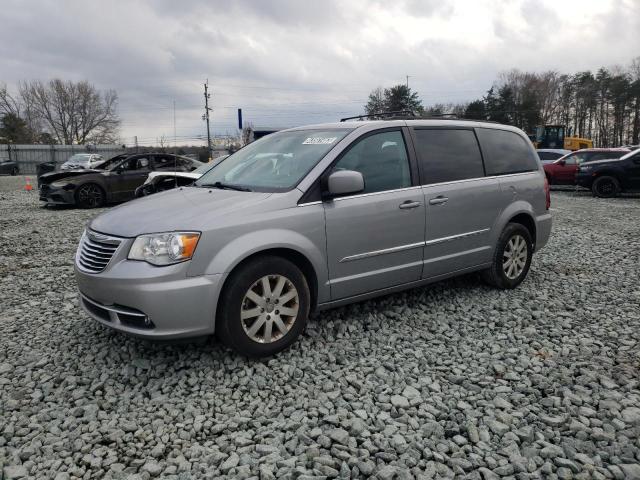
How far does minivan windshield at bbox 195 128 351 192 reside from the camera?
390 centimetres

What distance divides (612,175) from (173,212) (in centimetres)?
1616

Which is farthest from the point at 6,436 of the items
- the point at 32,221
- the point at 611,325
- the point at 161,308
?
the point at 32,221

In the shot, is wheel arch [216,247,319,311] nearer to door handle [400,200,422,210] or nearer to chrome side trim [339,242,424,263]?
chrome side trim [339,242,424,263]

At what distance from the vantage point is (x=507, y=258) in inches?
205

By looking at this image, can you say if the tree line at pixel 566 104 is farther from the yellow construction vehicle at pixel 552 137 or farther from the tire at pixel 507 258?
the tire at pixel 507 258

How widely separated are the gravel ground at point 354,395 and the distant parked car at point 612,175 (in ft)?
40.8

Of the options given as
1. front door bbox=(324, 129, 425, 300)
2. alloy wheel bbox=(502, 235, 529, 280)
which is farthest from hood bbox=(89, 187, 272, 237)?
alloy wheel bbox=(502, 235, 529, 280)

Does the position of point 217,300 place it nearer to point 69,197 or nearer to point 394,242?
point 394,242

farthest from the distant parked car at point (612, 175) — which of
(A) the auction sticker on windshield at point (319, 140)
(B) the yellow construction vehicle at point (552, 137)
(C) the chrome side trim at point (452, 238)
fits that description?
(B) the yellow construction vehicle at point (552, 137)

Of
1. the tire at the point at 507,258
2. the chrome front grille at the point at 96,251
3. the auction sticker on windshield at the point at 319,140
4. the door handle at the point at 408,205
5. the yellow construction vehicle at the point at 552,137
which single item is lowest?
the tire at the point at 507,258

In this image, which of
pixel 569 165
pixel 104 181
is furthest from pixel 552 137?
pixel 104 181

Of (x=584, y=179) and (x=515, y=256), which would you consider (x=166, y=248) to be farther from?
(x=584, y=179)

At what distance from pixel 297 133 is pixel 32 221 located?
8.78 m

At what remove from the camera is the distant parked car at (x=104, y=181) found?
12539 mm
